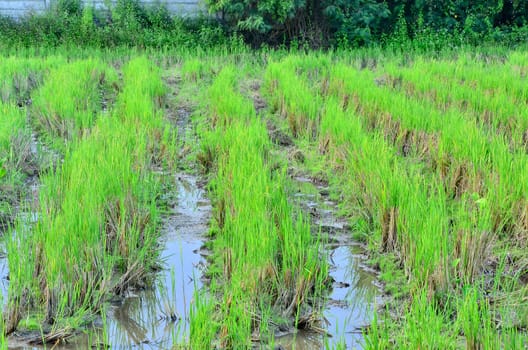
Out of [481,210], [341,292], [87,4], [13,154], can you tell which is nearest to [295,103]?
[13,154]

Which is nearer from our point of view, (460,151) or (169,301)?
(169,301)

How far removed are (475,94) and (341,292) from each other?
3.62 meters

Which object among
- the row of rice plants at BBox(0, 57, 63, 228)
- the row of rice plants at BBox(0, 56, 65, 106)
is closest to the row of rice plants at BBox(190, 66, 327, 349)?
the row of rice plants at BBox(0, 57, 63, 228)

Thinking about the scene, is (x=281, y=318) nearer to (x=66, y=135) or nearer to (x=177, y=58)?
(x=66, y=135)

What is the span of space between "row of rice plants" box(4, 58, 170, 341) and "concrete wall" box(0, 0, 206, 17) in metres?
8.20

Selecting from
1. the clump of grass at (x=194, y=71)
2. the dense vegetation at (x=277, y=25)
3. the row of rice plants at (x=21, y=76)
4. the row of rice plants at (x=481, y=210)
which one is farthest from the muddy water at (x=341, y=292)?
the dense vegetation at (x=277, y=25)

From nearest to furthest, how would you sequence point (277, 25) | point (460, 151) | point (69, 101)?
point (460, 151) < point (69, 101) < point (277, 25)

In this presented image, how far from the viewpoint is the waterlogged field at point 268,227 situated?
8.09 ft

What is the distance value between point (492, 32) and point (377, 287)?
10008mm

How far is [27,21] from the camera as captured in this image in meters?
11.8

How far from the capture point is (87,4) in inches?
482

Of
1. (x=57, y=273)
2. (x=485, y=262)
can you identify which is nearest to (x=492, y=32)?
(x=485, y=262)

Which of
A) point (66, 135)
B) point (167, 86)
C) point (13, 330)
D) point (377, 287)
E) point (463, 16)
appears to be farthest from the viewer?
point (463, 16)

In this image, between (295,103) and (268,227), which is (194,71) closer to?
(295,103)
